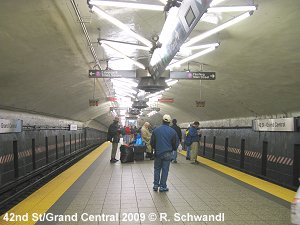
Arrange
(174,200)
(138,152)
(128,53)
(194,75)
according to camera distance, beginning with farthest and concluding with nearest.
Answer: (138,152)
(128,53)
(194,75)
(174,200)

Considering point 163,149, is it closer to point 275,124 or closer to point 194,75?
point 194,75

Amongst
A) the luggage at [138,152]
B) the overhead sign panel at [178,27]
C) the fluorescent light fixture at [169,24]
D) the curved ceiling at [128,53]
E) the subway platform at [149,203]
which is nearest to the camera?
the overhead sign panel at [178,27]

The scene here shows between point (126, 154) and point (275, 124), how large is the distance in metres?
5.27

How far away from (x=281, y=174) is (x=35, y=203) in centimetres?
683

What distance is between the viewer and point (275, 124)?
382 inches

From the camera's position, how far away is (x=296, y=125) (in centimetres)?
862

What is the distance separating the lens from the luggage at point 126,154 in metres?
11.9

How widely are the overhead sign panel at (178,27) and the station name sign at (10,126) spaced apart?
4.46 meters

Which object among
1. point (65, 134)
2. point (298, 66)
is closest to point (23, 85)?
point (298, 66)

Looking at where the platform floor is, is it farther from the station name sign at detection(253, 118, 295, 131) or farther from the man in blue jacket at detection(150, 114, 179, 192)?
the station name sign at detection(253, 118, 295, 131)

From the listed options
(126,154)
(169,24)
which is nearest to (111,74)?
(126,154)

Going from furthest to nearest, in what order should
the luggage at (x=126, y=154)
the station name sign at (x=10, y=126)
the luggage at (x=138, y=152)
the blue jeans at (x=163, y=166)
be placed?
the luggage at (x=138, y=152) < the luggage at (x=126, y=154) < the station name sign at (x=10, y=126) < the blue jeans at (x=163, y=166)

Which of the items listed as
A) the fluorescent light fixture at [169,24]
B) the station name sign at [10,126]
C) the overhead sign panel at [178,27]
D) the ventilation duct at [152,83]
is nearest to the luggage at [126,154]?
the ventilation duct at [152,83]

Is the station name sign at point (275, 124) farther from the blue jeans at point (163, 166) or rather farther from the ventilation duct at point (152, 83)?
the blue jeans at point (163, 166)
